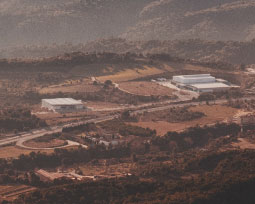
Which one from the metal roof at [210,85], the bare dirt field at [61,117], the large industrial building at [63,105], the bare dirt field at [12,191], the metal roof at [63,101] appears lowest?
the bare dirt field at [12,191]

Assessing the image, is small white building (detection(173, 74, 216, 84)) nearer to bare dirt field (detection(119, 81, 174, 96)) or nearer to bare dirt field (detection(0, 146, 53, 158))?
bare dirt field (detection(119, 81, 174, 96))

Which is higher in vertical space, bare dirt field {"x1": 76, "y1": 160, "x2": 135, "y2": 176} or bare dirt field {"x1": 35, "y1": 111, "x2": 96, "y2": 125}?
bare dirt field {"x1": 35, "y1": 111, "x2": 96, "y2": 125}

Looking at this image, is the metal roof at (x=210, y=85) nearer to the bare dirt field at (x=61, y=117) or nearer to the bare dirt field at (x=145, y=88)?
the bare dirt field at (x=145, y=88)

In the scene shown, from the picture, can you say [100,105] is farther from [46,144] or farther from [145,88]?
[46,144]

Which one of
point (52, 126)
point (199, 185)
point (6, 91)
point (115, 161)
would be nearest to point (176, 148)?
point (115, 161)

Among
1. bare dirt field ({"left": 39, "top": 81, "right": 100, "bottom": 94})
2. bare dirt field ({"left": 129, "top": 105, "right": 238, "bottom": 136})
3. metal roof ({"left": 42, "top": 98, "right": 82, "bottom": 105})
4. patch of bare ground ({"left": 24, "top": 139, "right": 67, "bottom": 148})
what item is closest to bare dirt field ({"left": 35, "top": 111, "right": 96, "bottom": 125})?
metal roof ({"left": 42, "top": 98, "right": 82, "bottom": 105})

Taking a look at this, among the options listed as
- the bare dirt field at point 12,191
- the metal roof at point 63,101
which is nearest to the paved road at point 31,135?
the metal roof at point 63,101

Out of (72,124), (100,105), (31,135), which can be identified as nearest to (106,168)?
(31,135)
